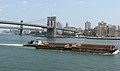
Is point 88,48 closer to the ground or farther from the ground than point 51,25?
closer to the ground

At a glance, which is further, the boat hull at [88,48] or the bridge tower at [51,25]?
the bridge tower at [51,25]

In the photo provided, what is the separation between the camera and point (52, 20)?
11162cm

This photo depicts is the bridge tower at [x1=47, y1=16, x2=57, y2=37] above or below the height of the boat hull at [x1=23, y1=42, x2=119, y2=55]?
above

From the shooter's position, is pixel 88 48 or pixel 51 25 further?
pixel 51 25

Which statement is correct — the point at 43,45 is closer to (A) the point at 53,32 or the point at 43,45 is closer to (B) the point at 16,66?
(B) the point at 16,66

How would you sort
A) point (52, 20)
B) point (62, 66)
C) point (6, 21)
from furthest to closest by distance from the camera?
point (52, 20)
point (6, 21)
point (62, 66)

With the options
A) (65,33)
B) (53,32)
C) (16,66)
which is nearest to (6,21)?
(53,32)

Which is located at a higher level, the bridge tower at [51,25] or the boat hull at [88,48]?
the bridge tower at [51,25]

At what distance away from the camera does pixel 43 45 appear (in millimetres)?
36406

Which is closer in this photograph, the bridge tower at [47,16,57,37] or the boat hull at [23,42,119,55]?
the boat hull at [23,42,119,55]

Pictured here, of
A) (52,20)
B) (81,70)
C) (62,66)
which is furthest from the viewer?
(52,20)

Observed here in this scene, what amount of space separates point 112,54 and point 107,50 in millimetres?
700

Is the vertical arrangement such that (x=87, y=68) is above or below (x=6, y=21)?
below

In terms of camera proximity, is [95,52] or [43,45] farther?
[43,45]
